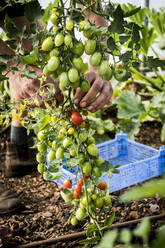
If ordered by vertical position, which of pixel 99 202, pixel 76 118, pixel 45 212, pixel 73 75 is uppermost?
pixel 73 75

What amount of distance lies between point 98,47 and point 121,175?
3.83 ft

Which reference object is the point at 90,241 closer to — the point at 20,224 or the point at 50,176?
the point at 50,176

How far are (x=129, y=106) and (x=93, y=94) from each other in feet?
4.78

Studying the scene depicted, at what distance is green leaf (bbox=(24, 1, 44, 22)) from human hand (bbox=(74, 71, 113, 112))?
39cm

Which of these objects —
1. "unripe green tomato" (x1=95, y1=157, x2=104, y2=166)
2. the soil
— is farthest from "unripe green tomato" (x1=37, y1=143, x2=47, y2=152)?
the soil

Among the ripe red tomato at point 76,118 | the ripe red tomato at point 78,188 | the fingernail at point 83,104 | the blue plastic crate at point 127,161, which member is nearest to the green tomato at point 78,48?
the ripe red tomato at point 76,118

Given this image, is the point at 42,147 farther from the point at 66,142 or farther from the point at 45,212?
the point at 45,212

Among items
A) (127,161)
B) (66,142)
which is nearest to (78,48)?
(66,142)

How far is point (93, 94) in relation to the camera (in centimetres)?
114

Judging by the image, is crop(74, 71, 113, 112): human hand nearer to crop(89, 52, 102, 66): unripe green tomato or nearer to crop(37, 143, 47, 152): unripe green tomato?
crop(37, 143, 47, 152): unripe green tomato

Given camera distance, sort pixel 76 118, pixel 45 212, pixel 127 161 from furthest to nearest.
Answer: pixel 127 161 < pixel 45 212 < pixel 76 118

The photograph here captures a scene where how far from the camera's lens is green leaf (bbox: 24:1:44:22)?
2.39ft

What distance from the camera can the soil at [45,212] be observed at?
1.44 metres

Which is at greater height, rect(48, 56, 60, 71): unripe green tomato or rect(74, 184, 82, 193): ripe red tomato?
rect(48, 56, 60, 71): unripe green tomato
